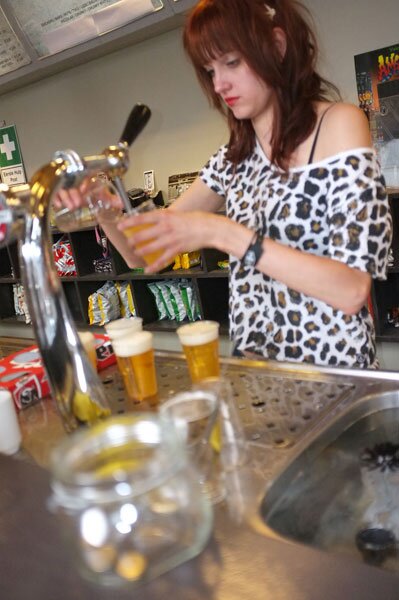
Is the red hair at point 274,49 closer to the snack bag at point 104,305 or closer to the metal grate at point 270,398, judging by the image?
the metal grate at point 270,398

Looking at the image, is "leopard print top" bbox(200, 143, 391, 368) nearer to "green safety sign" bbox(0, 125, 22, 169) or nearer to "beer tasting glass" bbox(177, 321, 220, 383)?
"beer tasting glass" bbox(177, 321, 220, 383)

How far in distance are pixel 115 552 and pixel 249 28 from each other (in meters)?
1.15

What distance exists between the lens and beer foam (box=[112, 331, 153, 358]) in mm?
1113

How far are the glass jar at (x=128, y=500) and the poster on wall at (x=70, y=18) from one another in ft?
8.51

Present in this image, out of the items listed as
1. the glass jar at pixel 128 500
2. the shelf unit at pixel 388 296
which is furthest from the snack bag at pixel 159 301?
the glass jar at pixel 128 500

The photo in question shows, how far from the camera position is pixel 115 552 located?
0.61 m

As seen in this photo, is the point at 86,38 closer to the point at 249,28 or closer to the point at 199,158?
the point at 199,158

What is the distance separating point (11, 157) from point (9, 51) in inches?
45.6

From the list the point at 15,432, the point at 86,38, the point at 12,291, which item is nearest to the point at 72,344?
the point at 15,432

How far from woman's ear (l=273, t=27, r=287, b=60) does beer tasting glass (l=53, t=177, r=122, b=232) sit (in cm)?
53

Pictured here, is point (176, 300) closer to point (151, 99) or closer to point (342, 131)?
point (151, 99)

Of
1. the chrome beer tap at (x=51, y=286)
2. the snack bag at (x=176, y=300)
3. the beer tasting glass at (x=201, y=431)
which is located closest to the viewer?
the beer tasting glass at (x=201, y=431)

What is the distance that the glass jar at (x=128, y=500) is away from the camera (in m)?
0.57

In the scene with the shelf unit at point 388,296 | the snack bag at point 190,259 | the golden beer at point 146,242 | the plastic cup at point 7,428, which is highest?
the golden beer at point 146,242
